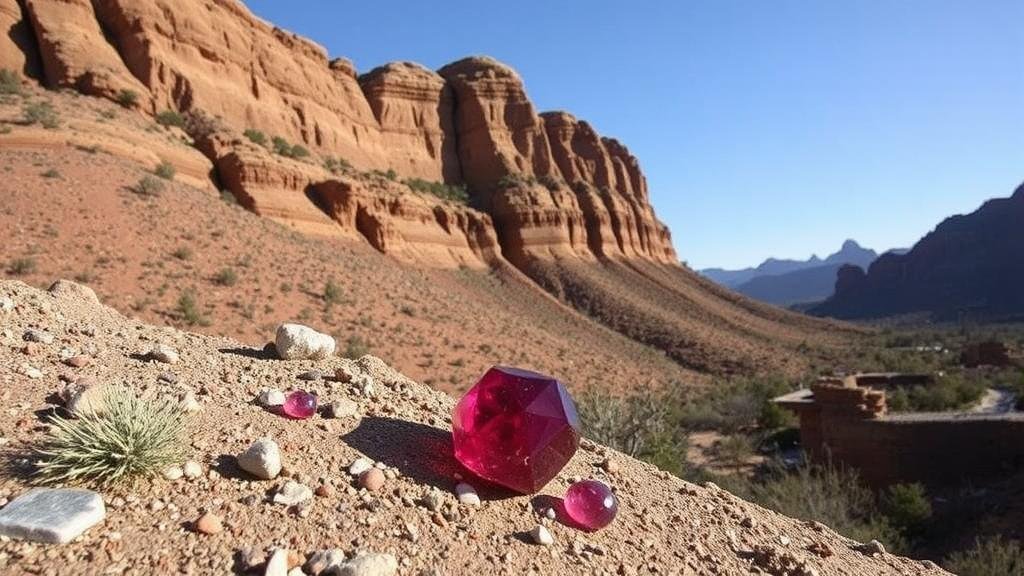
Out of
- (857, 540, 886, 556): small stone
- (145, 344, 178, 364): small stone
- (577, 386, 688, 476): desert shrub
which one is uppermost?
(145, 344, 178, 364): small stone

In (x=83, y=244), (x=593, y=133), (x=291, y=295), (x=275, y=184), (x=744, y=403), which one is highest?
(x=593, y=133)

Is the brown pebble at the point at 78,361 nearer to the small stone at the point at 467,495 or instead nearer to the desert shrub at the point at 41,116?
the small stone at the point at 467,495

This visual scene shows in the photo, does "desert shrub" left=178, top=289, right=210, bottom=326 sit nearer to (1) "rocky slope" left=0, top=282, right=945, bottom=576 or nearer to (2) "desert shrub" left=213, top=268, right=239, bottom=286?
Answer: (2) "desert shrub" left=213, top=268, right=239, bottom=286

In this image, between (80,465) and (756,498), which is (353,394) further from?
(756,498)

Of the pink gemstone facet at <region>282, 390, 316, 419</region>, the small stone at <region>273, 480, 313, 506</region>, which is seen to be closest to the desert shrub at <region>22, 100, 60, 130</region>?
the pink gemstone facet at <region>282, 390, 316, 419</region>

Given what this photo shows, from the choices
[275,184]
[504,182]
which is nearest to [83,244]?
[275,184]
